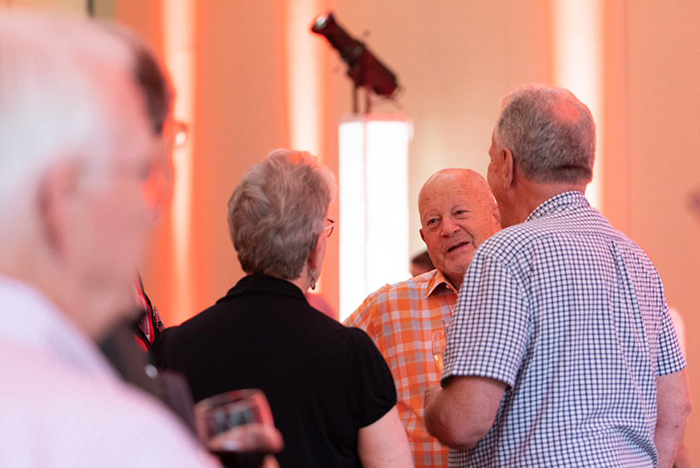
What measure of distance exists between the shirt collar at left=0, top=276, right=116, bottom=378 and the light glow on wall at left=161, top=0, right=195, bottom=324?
4.98 metres

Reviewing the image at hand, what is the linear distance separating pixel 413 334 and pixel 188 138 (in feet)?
10.9

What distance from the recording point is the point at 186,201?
18.6 ft

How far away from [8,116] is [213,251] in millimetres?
4989

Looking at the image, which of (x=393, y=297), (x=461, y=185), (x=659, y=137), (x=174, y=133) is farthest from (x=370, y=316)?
(x=659, y=137)

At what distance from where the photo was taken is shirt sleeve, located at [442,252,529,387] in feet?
5.86

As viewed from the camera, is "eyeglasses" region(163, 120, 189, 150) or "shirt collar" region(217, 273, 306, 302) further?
"shirt collar" region(217, 273, 306, 302)

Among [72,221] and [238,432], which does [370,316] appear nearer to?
[238,432]

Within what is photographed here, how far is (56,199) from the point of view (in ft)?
2.17

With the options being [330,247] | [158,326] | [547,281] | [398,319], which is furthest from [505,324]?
[330,247]

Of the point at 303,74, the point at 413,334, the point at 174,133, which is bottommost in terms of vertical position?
the point at 413,334

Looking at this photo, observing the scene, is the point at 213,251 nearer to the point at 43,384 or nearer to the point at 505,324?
the point at 505,324

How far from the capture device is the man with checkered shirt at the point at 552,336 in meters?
1.81

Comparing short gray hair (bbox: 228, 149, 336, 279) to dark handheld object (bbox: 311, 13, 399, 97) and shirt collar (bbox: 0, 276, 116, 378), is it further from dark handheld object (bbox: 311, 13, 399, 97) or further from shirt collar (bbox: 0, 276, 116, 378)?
dark handheld object (bbox: 311, 13, 399, 97)

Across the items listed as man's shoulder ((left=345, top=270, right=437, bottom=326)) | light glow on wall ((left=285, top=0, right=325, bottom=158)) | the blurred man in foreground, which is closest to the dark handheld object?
light glow on wall ((left=285, top=0, right=325, bottom=158))
